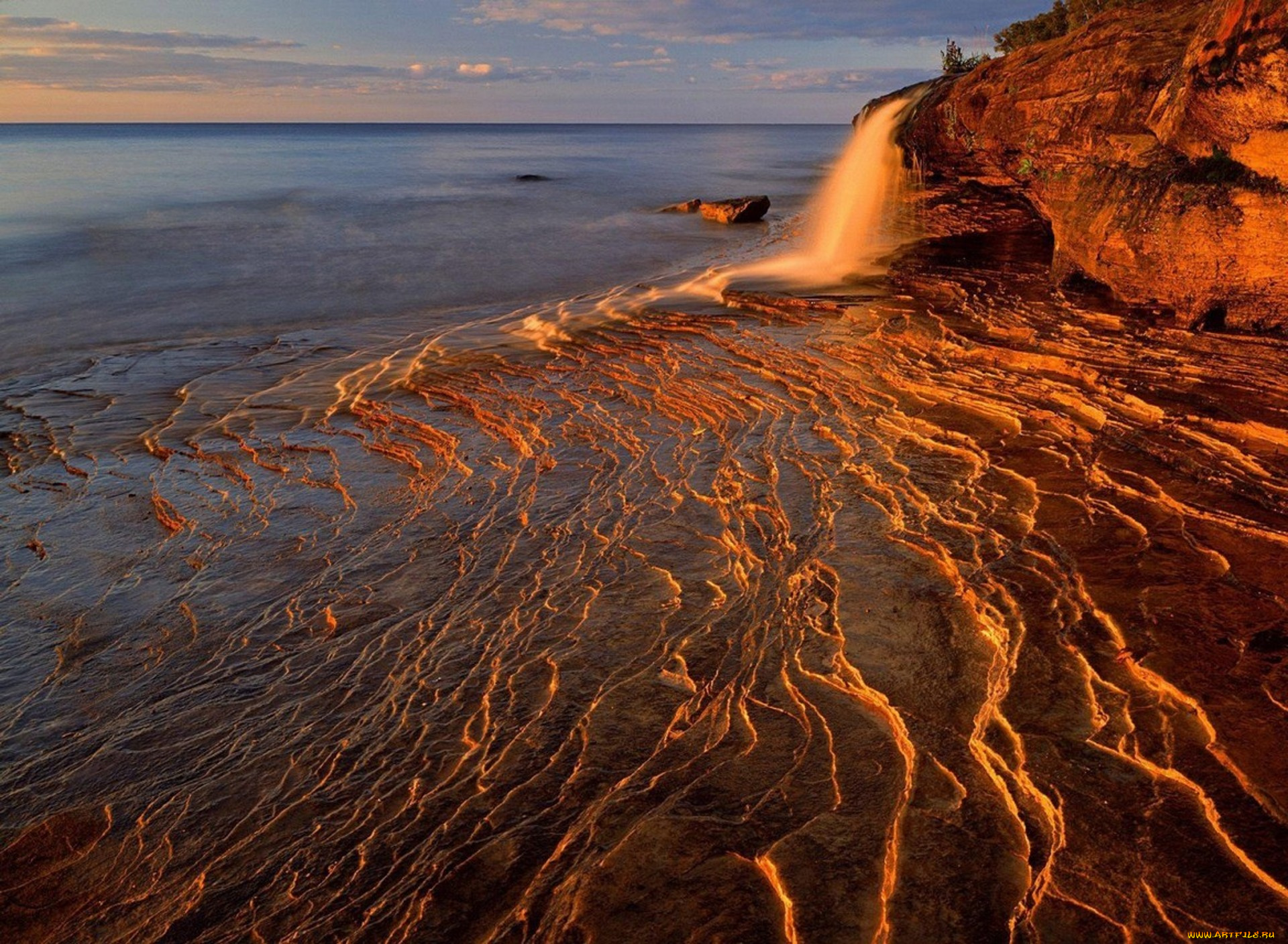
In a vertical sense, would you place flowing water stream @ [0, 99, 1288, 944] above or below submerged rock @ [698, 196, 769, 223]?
above

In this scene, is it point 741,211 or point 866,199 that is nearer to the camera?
point 866,199

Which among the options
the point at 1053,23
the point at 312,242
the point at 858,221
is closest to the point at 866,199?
the point at 858,221

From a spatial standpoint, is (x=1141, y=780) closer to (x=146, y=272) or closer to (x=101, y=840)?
(x=101, y=840)

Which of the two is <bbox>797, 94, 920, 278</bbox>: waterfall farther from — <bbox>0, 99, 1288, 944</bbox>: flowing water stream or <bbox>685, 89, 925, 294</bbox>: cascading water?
<bbox>0, 99, 1288, 944</bbox>: flowing water stream

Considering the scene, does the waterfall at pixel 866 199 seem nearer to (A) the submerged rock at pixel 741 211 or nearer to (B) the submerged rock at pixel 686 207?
(A) the submerged rock at pixel 741 211

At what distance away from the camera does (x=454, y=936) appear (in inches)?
111

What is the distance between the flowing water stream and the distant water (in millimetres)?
6420

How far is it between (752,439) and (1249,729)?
427 cm

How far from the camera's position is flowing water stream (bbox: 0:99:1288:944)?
2.96 metres

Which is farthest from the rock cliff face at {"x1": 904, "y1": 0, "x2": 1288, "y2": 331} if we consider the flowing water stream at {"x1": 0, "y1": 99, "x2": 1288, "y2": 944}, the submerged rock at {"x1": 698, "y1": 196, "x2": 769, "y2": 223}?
the submerged rock at {"x1": 698, "y1": 196, "x2": 769, "y2": 223}

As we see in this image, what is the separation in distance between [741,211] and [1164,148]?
623 inches

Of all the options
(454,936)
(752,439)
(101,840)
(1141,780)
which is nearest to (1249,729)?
(1141,780)

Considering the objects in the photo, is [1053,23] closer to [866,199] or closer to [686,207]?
[866,199]

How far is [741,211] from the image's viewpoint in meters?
24.5
